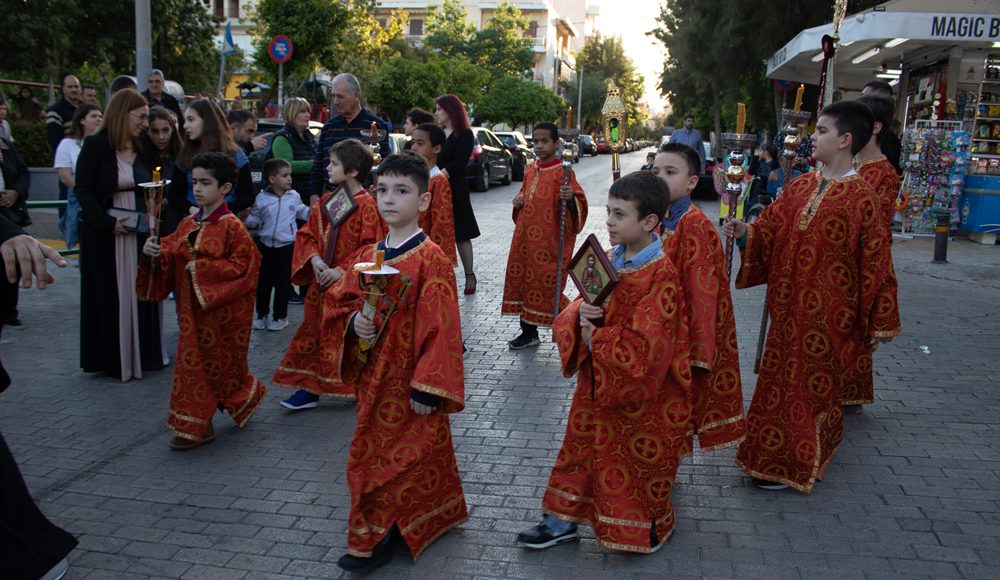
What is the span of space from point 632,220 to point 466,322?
4.82 metres

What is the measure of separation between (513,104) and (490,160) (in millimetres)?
22696

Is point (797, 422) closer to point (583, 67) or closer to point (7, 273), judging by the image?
point (7, 273)

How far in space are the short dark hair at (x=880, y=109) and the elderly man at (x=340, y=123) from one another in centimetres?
388

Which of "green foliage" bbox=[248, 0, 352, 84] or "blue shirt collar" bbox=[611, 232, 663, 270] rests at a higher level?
"green foliage" bbox=[248, 0, 352, 84]

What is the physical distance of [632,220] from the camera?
11.4 ft

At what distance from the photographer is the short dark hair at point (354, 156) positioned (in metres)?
5.21

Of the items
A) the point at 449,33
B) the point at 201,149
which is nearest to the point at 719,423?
the point at 201,149

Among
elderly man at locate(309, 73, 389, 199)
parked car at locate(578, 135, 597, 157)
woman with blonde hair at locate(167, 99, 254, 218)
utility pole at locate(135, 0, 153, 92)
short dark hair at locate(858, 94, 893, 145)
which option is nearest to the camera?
short dark hair at locate(858, 94, 893, 145)

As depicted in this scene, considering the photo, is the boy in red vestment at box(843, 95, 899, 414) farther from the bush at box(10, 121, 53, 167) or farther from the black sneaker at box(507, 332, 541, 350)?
the bush at box(10, 121, 53, 167)

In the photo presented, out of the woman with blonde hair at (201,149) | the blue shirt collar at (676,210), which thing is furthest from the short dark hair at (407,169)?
the woman with blonde hair at (201,149)

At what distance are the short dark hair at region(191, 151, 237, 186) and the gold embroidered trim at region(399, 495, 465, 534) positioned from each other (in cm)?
252

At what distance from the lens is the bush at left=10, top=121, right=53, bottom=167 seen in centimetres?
1552

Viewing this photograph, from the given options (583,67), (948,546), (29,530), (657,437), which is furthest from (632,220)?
(583,67)

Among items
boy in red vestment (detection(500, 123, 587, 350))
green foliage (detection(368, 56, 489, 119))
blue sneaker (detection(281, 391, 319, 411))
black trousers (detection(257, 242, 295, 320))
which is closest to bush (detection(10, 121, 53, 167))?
black trousers (detection(257, 242, 295, 320))
